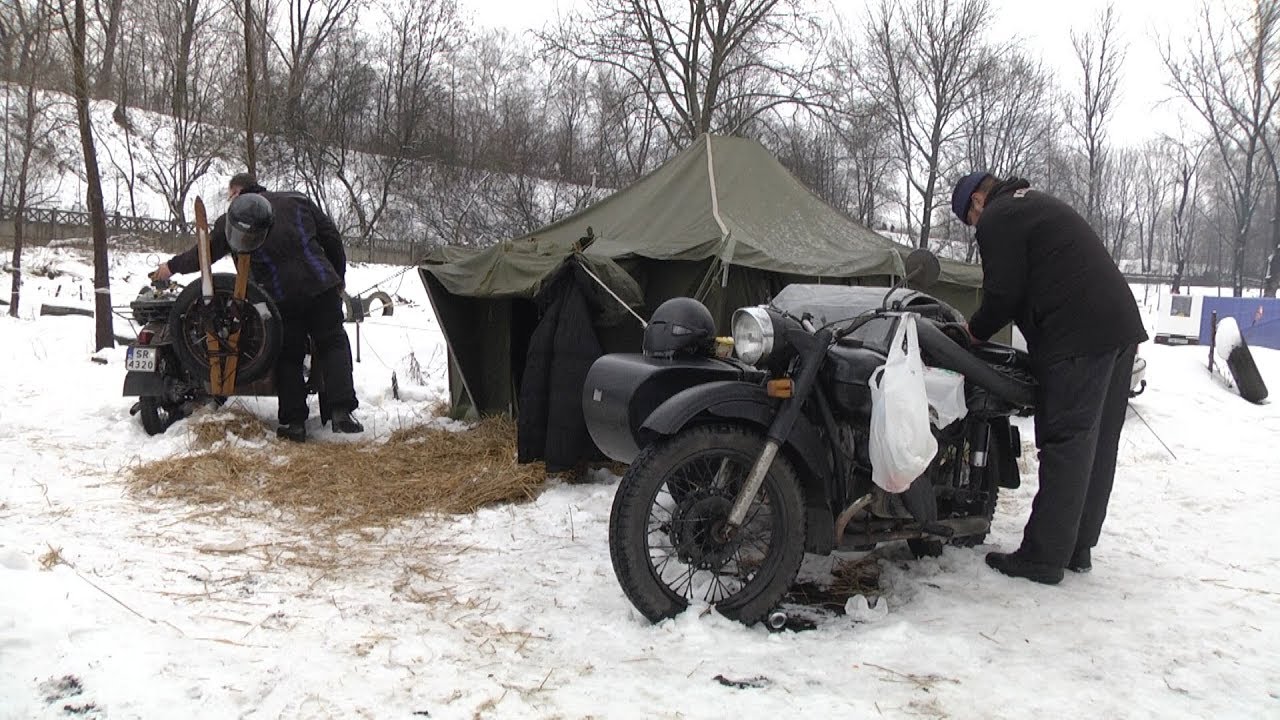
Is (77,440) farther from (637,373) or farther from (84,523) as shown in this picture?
(637,373)

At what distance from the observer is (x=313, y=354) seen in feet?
20.6

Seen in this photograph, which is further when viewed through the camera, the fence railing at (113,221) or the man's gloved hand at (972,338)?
the fence railing at (113,221)

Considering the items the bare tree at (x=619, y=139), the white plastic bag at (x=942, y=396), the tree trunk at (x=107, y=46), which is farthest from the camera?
the bare tree at (x=619, y=139)

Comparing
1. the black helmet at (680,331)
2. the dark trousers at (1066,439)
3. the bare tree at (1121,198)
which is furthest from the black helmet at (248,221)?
the bare tree at (1121,198)

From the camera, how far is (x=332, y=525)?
13.8ft

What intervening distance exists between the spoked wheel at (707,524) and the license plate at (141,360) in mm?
4261

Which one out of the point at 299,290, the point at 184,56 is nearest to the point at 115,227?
the point at 184,56

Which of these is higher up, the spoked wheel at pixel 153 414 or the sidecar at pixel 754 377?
the sidecar at pixel 754 377

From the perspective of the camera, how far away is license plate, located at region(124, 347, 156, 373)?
5730 mm

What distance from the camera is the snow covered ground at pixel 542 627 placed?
2420mm

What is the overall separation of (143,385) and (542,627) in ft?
13.5

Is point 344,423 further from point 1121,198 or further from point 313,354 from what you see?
point 1121,198

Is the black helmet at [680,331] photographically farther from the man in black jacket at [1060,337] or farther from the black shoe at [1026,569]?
the black shoe at [1026,569]

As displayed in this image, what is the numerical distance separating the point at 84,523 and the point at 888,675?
11.6 feet
